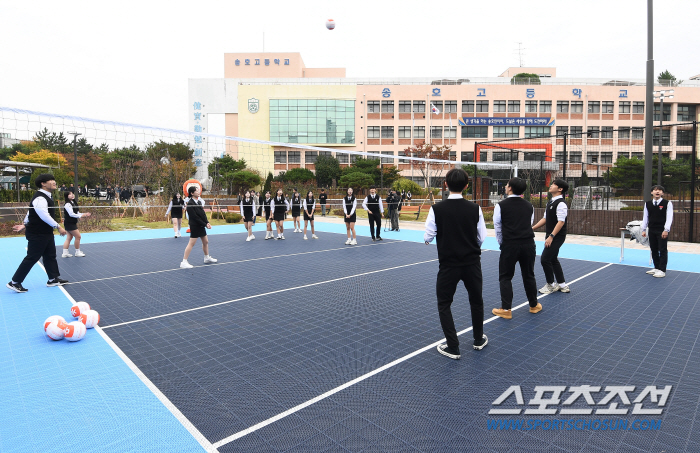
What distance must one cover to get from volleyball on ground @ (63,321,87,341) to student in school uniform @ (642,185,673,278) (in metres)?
9.55

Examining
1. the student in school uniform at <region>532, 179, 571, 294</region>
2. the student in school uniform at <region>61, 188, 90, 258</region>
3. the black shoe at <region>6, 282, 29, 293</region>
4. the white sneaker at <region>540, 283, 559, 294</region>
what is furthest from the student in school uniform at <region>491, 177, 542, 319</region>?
the student in school uniform at <region>61, 188, 90, 258</region>

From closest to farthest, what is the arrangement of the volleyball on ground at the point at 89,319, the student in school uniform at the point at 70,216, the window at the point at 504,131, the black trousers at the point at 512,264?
the volleyball on ground at the point at 89,319, the black trousers at the point at 512,264, the student in school uniform at the point at 70,216, the window at the point at 504,131

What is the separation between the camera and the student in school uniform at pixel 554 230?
6562 mm

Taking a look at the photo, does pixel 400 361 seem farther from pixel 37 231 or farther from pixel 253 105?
pixel 253 105

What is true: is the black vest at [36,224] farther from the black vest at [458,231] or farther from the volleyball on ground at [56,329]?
the black vest at [458,231]

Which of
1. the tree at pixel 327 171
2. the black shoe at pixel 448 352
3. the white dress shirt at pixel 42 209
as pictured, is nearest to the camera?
the black shoe at pixel 448 352

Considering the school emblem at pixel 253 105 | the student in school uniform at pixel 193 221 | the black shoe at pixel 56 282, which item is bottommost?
the black shoe at pixel 56 282

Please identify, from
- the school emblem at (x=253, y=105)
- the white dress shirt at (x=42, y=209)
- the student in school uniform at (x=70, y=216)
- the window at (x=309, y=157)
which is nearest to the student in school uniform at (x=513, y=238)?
the white dress shirt at (x=42, y=209)

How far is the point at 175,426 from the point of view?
305 centimetres

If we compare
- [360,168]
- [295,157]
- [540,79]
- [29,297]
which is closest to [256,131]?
[295,157]

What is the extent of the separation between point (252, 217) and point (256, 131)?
4877 centimetres

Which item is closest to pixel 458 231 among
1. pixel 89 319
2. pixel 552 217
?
pixel 552 217

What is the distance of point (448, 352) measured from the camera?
171 inches

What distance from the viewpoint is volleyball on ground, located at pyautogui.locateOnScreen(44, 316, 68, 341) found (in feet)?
15.9
